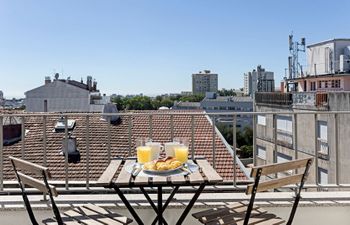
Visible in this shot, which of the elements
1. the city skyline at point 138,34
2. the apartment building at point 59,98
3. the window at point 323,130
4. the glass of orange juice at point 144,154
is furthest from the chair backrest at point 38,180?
the apartment building at point 59,98

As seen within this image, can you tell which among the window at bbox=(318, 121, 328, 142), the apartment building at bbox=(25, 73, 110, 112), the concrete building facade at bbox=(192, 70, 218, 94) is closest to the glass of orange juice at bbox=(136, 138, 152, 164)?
the window at bbox=(318, 121, 328, 142)

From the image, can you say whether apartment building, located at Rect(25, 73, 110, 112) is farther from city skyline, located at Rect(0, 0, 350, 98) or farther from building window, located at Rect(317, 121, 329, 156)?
A: building window, located at Rect(317, 121, 329, 156)

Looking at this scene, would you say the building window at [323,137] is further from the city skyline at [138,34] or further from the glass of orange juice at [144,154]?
the glass of orange juice at [144,154]

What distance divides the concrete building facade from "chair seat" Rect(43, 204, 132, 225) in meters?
62.5

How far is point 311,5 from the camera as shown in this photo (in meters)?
24.3

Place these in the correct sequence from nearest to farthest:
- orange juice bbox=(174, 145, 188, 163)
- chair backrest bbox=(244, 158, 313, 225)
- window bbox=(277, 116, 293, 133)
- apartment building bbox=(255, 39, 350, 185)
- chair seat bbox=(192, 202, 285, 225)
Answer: chair backrest bbox=(244, 158, 313, 225) < chair seat bbox=(192, 202, 285, 225) < orange juice bbox=(174, 145, 188, 163) < apartment building bbox=(255, 39, 350, 185) < window bbox=(277, 116, 293, 133)

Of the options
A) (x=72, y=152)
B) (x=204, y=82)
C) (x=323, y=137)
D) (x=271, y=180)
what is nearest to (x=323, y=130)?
(x=323, y=137)

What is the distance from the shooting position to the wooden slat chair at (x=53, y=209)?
2.42 metres

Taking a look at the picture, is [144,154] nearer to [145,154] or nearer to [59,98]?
[145,154]

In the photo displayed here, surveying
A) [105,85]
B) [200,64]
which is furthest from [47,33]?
[200,64]

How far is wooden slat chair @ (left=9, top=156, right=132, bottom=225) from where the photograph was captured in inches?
95.3

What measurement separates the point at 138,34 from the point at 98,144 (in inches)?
845

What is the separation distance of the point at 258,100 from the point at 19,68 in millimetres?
22445

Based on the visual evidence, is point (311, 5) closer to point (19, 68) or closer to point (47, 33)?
point (47, 33)
